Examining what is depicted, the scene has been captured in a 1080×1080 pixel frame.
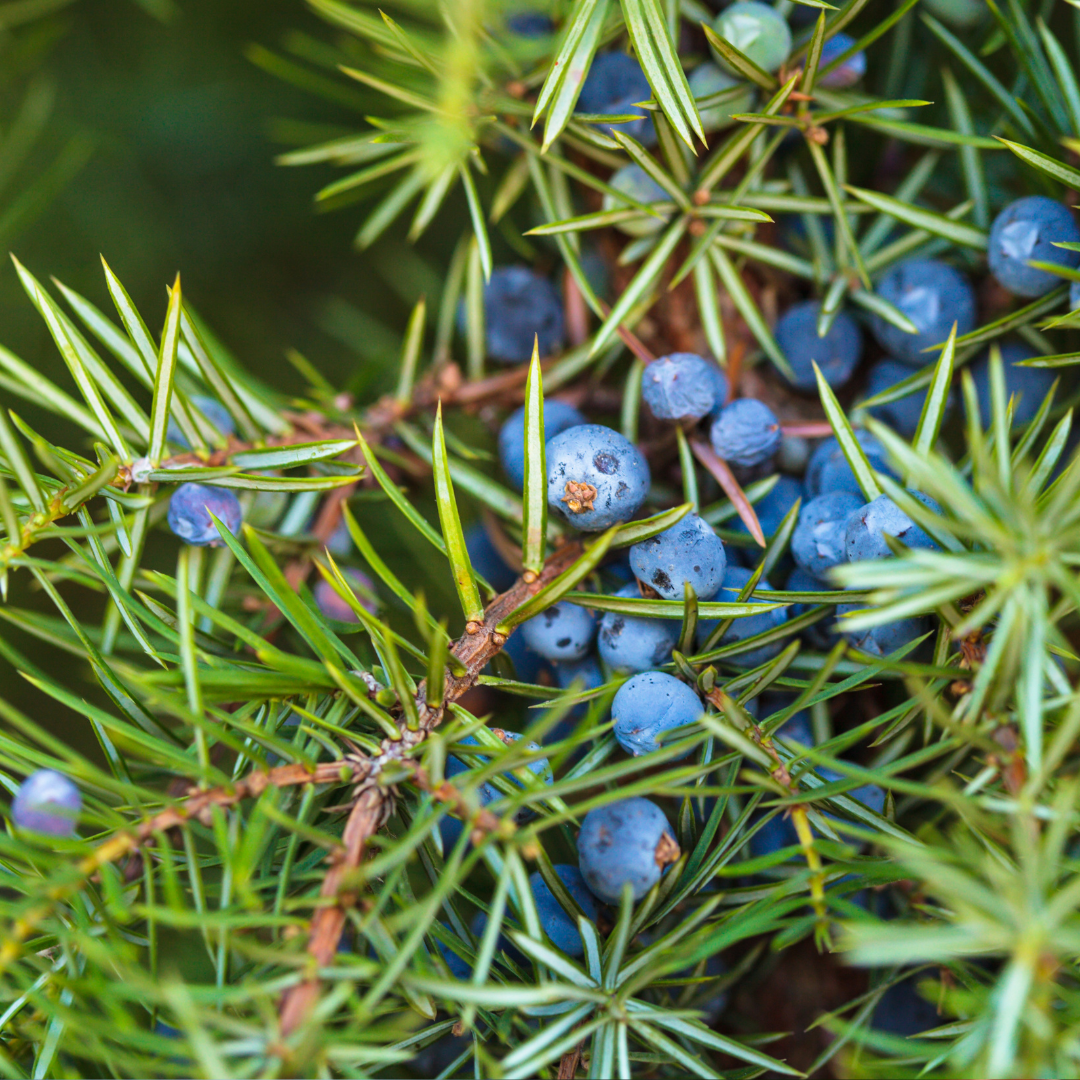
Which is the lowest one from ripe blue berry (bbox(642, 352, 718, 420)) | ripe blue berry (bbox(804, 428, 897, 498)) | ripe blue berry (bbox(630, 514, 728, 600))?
ripe blue berry (bbox(630, 514, 728, 600))

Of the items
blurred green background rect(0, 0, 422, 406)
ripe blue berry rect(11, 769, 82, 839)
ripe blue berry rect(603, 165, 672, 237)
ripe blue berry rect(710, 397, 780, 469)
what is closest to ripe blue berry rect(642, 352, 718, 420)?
ripe blue berry rect(710, 397, 780, 469)

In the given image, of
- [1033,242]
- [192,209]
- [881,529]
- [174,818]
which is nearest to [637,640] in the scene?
[881,529]

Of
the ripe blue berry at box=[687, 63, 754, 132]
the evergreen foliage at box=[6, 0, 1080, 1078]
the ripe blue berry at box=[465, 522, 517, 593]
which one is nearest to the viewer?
the evergreen foliage at box=[6, 0, 1080, 1078]

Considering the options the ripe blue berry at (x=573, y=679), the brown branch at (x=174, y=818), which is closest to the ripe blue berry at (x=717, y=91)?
the ripe blue berry at (x=573, y=679)

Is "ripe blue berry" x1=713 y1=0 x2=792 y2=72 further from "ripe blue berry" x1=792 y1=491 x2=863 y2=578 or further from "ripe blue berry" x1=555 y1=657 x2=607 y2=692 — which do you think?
"ripe blue berry" x1=555 y1=657 x2=607 y2=692

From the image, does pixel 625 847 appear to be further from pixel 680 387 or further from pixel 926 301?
pixel 926 301

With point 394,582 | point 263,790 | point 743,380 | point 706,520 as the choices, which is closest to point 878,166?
point 743,380
